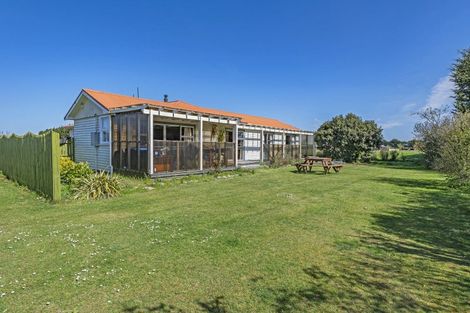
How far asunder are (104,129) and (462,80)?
1137 inches

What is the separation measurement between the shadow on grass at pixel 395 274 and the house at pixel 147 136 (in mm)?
9529

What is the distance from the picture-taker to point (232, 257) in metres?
4.19

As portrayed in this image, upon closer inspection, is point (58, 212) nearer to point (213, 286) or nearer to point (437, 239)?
point (213, 286)

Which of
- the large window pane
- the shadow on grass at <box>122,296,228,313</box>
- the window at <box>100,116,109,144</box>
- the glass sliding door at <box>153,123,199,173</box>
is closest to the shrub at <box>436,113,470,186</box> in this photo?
the glass sliding door at <box>153,123,199,173</box>

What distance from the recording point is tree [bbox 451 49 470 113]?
24.0 meters

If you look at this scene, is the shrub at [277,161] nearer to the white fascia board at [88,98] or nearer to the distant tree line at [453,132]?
the distant tree line at [453,132]

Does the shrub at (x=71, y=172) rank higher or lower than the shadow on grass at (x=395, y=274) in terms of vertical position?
higher

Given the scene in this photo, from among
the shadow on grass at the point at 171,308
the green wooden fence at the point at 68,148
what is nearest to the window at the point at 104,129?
the green wooden fence at the point at 68,148

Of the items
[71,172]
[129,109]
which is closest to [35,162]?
[71,172]

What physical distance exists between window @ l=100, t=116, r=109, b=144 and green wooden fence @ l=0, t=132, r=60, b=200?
4.00 metres

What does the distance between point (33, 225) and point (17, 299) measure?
134 inches

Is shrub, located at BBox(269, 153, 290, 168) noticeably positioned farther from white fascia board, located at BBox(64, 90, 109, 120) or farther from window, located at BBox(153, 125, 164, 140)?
white fascia board, located at BBox(64, 90, 109, 120)

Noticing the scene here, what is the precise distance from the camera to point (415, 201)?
8.88 meters

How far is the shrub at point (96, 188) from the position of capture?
8.68 metres
